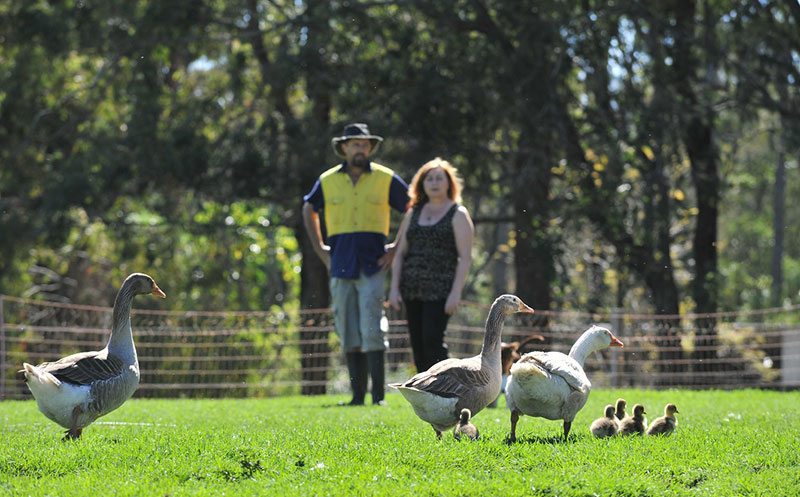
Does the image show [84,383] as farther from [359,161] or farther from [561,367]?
[359,161]

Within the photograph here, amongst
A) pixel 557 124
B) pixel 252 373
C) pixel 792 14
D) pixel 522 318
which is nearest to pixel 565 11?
pixel 557 124

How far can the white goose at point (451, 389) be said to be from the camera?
716cm

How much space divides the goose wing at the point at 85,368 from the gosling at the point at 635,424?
12.4 ft

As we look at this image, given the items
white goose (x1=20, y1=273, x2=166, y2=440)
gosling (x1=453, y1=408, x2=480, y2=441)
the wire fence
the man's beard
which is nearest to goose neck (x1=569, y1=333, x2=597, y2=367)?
gosling (x1=453, y1=408, x2=480, y2=441)

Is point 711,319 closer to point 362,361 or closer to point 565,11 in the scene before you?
point 565,11

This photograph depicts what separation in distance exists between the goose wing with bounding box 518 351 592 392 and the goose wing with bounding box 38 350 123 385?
2877 mm

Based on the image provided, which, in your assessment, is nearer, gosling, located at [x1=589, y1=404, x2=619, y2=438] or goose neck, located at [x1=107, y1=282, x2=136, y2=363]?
goose neck, located at [x1=107, y1=282, x2=136, y2=363]

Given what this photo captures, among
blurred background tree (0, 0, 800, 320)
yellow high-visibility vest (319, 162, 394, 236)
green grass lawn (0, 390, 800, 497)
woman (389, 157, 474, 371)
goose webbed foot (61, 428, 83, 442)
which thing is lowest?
green grass lawn (0, 390, 800, 497)

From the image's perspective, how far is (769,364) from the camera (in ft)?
58.7

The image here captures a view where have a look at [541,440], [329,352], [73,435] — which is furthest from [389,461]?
[329,352]

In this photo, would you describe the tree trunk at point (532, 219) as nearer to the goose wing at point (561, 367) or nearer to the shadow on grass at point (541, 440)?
the shadow on grass at point (541, 440)

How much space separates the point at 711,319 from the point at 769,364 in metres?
1.46

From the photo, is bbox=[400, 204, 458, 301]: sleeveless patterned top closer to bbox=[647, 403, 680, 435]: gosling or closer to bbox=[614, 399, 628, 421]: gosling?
bbox=[614, 399, 628, 421]: gosling

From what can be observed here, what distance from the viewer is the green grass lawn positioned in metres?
5.93
